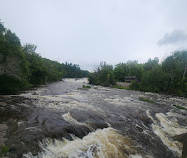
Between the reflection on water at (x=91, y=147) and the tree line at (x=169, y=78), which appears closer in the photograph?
the reflection on water at (x=91, y=147)

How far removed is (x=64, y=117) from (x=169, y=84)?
45.5 meters

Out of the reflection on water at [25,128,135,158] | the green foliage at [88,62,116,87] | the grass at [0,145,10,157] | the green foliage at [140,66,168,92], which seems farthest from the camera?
the green foliage at [88,62,116,87]

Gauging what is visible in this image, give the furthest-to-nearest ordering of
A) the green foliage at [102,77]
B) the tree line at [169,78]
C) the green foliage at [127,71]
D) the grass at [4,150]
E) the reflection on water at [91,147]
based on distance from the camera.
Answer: the green foliage at [127,71]
the green foliage at [102,77]
the tree line at [169,78]
the reflection on water at [91,147]
the grass at [4,150]

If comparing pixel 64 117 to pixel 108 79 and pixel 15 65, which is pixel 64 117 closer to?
pixel 15 65

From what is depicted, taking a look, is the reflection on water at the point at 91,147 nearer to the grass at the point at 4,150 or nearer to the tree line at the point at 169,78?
the grass at the point at 4,150

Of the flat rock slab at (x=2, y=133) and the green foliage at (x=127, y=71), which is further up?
the green foliage at (x=127, y=71)

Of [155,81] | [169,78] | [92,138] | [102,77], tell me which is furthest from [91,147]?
[102,77]

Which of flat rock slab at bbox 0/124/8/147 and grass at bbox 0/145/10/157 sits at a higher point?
flat rock slab at bbox 0/124/8/147

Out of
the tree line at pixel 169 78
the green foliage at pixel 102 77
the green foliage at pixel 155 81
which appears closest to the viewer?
the tree line at pixel 169 78

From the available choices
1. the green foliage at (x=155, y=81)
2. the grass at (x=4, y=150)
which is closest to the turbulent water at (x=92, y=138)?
the grass at (x=4, y=150)

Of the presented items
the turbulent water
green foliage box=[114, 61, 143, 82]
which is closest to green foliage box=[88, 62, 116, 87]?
green foliage box=[114, 61, 143, 82]

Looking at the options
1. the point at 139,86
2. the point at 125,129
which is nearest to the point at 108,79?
the point at 139,86

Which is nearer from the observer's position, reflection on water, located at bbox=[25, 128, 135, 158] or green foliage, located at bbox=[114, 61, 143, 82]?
reflection on water, located at bbox=[25, 128, 135, 158]

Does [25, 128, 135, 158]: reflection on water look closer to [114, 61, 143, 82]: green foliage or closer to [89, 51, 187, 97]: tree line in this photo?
[89, 51, 187, 97]: tree line
